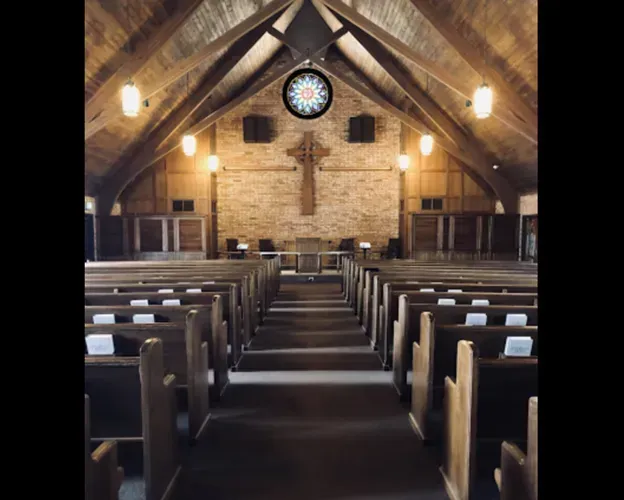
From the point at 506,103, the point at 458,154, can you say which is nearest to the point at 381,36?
the point at 506,103

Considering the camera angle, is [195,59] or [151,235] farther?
[151,235]

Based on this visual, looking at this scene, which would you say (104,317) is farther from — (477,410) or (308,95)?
(308,95)

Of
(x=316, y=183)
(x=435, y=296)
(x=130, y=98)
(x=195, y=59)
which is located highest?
(x=195, y=59)

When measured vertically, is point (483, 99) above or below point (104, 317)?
above

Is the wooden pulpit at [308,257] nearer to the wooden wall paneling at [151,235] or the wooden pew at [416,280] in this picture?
the wooden wall paneling at [151,235]

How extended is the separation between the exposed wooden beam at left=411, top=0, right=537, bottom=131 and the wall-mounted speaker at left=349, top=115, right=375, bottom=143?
5533mm

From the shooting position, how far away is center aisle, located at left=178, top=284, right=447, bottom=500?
7.39ft

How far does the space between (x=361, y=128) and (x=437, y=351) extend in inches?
414

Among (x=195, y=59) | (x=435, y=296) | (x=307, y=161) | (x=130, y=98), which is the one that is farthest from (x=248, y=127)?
(x=435, y=296)

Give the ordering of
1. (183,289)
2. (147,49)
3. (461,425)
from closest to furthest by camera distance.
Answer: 1. (461,425)
2. (183,289)
3. (147,49)

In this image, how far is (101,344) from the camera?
2521 mm
